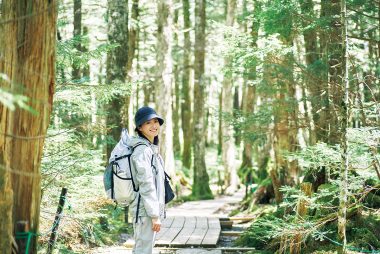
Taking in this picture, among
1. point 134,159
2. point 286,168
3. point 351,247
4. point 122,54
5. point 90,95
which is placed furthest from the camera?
point 286,168

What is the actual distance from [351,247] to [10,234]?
4521 millimetres

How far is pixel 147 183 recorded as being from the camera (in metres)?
5.04

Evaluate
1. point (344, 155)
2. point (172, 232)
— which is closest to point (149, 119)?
point (344, 155)

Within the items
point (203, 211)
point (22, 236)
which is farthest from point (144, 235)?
point (203, 211)

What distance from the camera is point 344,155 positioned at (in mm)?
5949

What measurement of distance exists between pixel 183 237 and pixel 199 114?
10084 millimetres

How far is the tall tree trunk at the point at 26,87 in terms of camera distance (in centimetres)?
407

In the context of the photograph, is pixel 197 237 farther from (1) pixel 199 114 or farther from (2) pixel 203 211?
(1) pixel 199 114

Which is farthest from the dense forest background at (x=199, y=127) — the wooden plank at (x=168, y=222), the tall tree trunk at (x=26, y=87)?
the wooden plank at (x=168, y=222)

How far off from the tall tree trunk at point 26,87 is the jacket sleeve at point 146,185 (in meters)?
→ 1.09

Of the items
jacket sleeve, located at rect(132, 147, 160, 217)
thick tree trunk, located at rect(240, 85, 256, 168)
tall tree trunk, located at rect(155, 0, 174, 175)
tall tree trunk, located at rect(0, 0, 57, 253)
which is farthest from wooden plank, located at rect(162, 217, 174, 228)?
thick tree trunk, located at rect(240, 85, 256, 168)

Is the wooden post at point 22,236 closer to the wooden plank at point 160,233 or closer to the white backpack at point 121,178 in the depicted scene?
the white backpack at point 121,178

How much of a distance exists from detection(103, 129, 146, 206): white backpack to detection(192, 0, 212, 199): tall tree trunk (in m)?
12.9

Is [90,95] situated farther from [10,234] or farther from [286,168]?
[286,168]
